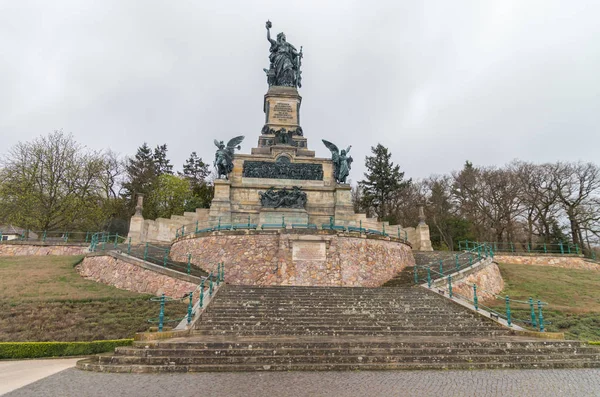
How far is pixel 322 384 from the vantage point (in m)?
6.48

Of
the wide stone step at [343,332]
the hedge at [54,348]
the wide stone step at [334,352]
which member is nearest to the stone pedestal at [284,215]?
the wide stone step at [343,332]

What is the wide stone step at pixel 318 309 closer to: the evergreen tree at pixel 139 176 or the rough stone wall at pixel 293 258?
the rough stone wall at pixel 293 258

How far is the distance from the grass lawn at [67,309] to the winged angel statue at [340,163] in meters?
17.3

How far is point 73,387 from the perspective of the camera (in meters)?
6.14

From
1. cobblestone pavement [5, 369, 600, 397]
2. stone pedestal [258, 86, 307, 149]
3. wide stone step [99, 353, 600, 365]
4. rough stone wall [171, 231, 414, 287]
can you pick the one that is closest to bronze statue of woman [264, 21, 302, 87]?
stone pedestal [258, 86, 307, 149]

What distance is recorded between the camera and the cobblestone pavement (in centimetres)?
591

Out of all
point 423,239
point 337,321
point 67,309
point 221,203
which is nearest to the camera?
point 337,321

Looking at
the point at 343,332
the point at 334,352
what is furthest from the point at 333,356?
the point at 343,332

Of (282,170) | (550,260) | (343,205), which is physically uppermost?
(282,170)

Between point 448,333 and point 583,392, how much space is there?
4.31 metres

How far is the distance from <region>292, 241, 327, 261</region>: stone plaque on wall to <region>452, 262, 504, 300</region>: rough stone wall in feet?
19.4

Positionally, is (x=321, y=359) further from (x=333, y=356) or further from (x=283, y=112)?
(x=283, y=112)

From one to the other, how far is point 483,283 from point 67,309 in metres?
17.1

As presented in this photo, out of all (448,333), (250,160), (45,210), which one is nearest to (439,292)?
(448,333)
